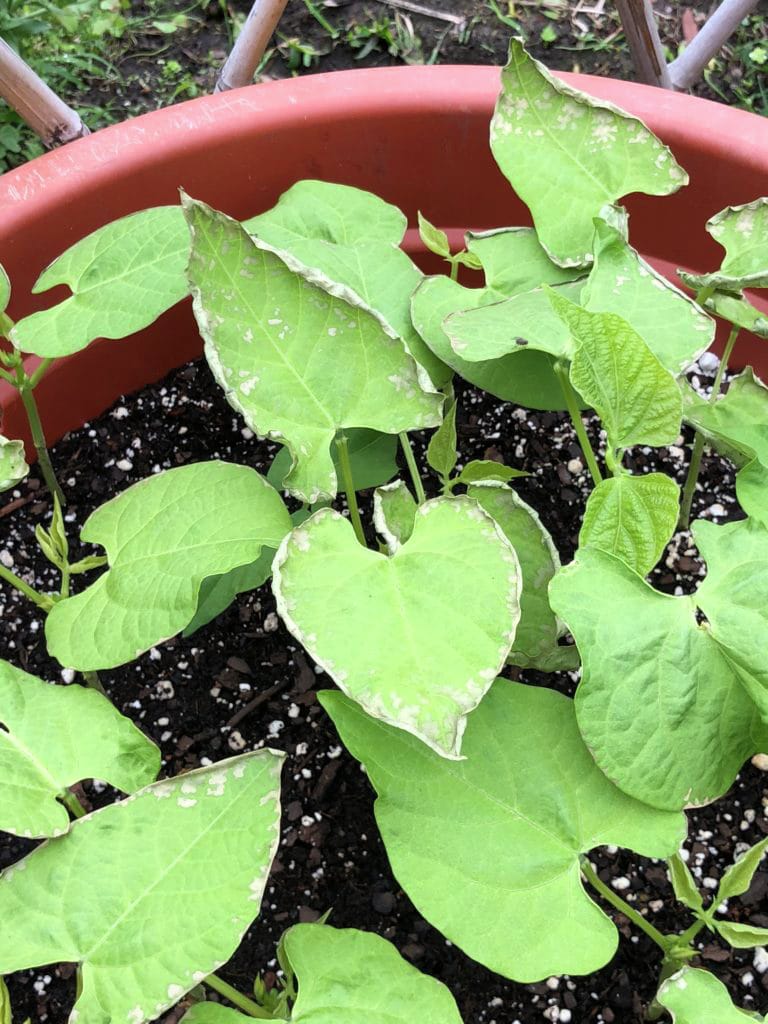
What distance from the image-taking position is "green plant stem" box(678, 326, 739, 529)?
2.92ft

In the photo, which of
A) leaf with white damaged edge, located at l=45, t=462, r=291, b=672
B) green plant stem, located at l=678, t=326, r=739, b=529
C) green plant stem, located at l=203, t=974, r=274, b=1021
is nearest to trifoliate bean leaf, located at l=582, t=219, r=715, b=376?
green plant stem, located at l=678, t=326, r=739, b=529

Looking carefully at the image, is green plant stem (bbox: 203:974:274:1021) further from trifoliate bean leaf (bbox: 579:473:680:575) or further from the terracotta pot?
the terracotta pot

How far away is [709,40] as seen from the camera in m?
1.17

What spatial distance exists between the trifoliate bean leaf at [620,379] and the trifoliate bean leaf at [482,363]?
0.47 feet

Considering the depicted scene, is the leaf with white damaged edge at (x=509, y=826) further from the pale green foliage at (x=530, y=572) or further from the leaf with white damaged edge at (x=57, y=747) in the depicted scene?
the leaf with white damaged edge at (x=57, y=747)

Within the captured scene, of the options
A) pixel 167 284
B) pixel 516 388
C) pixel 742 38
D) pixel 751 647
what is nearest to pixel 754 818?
pixel 751 647

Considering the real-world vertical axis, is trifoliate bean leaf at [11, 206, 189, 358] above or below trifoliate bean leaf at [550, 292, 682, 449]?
above

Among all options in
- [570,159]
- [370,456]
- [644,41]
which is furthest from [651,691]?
[644,41]

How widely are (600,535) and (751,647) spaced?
13cm

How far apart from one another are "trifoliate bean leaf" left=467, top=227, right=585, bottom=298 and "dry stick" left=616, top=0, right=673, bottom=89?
333mm

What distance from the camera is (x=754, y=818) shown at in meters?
0.92

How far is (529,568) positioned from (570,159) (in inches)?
15.0

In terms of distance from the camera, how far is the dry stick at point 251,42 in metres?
1.02

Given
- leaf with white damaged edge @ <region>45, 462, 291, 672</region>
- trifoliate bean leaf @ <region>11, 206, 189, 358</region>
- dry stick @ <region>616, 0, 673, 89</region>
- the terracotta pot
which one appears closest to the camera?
leaf with white damaged edge @ <region>45, 462, 291, 672</region>
